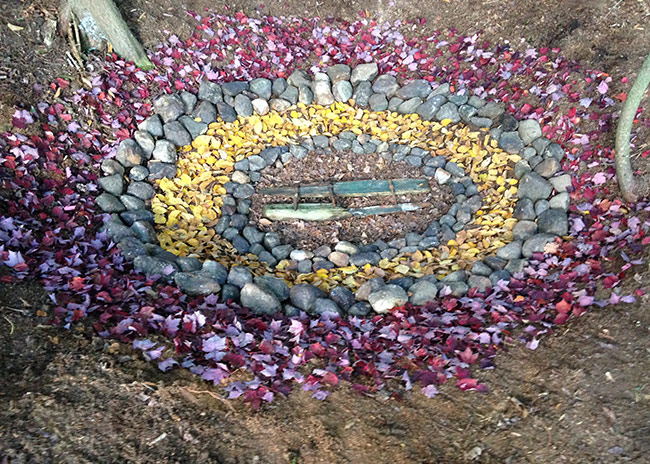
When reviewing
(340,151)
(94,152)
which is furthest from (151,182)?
(340,151)

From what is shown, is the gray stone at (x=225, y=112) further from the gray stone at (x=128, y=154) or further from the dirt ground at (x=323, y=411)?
the dirt ground at (x=323, y=411)

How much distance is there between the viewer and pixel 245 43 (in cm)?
517

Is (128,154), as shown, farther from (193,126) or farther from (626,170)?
(626,170)

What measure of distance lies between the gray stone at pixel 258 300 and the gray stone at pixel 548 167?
2.57m

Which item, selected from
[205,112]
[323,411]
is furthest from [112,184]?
[323,411]

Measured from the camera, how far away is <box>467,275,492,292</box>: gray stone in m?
3.28

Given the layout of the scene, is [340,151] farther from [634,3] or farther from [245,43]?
[634,3]

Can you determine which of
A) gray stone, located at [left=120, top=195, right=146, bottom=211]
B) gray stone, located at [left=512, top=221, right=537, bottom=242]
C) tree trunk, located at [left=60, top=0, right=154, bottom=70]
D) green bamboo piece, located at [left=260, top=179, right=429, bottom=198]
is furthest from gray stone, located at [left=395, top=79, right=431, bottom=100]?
gray stone, located at [left=120, top=195, right=146, bottom=211]

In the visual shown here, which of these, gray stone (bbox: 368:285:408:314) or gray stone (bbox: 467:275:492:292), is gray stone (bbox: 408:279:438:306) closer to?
gray stone (bbox: 368:285:408:314)

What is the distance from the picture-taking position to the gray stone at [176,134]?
4.39 metres

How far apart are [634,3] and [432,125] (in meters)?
2.26

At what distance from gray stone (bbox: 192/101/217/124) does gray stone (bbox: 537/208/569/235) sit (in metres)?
3.13

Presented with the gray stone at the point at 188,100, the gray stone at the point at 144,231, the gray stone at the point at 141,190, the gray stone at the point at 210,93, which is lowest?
the gray stone at the point at 144,231

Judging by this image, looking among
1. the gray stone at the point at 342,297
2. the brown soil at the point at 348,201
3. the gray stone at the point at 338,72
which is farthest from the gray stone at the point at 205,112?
the gray stone at the point at 342,297
